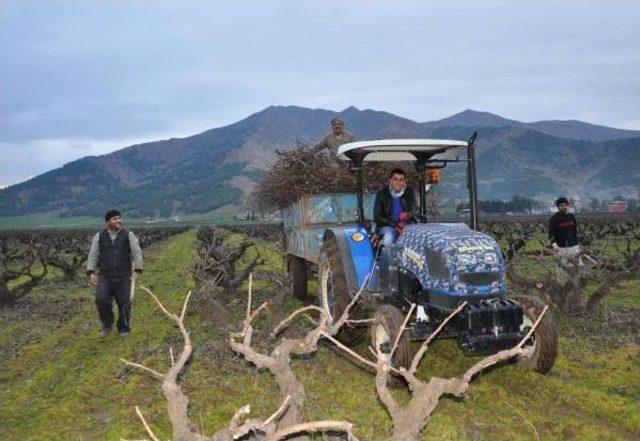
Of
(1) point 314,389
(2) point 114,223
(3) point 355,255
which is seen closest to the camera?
(1) point 314,389

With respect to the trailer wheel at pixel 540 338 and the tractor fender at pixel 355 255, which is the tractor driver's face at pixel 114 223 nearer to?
the tractor fender at pixel 355 255

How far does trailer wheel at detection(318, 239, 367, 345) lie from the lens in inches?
285

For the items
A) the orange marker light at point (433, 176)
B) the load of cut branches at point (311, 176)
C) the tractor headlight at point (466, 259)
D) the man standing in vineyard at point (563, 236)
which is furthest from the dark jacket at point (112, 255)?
the man standing in vineyard at point (563, 236)

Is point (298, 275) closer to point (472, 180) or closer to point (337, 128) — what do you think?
point (337, 128)

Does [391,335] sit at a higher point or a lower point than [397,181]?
lower

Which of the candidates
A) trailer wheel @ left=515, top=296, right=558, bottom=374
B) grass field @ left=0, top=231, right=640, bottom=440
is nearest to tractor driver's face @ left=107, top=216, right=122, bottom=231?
grass field @ left=0, top=231, right=640, bottom=440

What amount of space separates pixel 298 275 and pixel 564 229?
16.4 ft

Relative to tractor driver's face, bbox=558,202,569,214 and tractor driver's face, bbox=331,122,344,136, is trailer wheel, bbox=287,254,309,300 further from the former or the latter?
tractor driver's face, bbox=558,202,569,214

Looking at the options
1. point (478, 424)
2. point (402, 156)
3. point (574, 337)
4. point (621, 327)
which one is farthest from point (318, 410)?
point (621, 327)

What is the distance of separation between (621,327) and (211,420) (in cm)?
657

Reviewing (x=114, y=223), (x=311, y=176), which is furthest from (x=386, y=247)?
(x=114, y=223)

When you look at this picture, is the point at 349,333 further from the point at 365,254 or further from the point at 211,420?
the point at 211,420

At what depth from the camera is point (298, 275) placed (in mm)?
11219

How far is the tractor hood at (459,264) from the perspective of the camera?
18.9 feet
